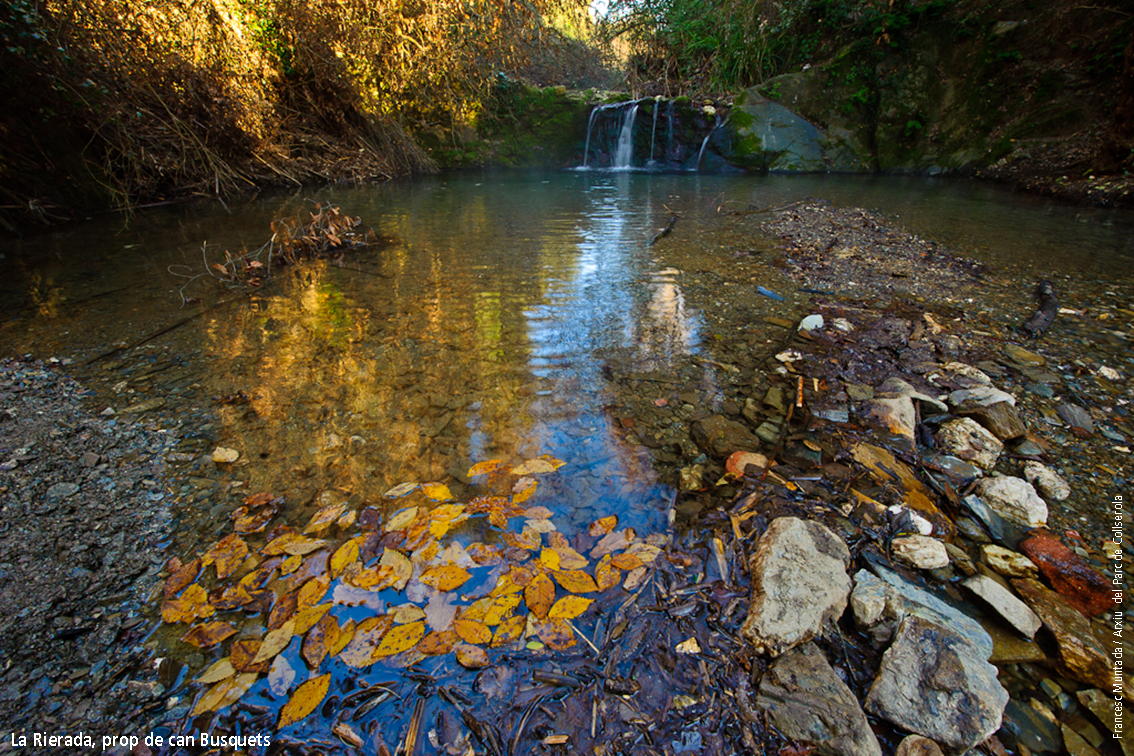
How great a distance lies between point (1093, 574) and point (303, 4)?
11575 mm

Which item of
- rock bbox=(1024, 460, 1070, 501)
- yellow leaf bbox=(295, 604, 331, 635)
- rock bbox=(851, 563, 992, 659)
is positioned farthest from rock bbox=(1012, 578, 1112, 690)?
yellow leaf bbox=(295, 604, 331, 635)

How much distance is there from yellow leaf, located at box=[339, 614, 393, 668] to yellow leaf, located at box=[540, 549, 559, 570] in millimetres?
465

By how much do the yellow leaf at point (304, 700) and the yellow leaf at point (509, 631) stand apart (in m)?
0.41

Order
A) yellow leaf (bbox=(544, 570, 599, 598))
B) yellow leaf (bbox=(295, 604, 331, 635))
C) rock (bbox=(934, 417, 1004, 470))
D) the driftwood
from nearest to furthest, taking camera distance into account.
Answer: yellow leaf (bbox=(295, 604, 331, 635)) < yellow leaf (bbox=(544, 570, 599, 598)) < rock (bbox=(934, 417, 1004, 470)) < the driftwood

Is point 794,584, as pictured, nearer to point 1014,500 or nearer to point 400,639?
point 1014,500

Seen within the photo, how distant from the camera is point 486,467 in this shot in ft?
6.35

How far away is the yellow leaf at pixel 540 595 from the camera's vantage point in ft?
4.47

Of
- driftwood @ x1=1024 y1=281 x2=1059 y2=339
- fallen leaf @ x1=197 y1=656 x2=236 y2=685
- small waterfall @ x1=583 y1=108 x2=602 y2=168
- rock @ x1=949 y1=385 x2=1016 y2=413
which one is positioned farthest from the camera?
small waterfall @ x1=583 y1=108 x2=602 y2=168

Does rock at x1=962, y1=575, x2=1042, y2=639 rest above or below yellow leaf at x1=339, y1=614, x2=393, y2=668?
above

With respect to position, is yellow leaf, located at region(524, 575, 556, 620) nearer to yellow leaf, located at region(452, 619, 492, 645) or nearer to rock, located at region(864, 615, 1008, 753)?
yellow leaf, located at region(452, 619, 492, 645)

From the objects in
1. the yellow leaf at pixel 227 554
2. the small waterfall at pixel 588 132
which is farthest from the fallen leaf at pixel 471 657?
the small waterfall at pixel 588 132

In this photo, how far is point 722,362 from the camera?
2.70 meters

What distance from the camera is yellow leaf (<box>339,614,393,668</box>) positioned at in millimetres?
1236

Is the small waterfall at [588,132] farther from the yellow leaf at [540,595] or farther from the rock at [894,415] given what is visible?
the yellow leaf at [540,595]
